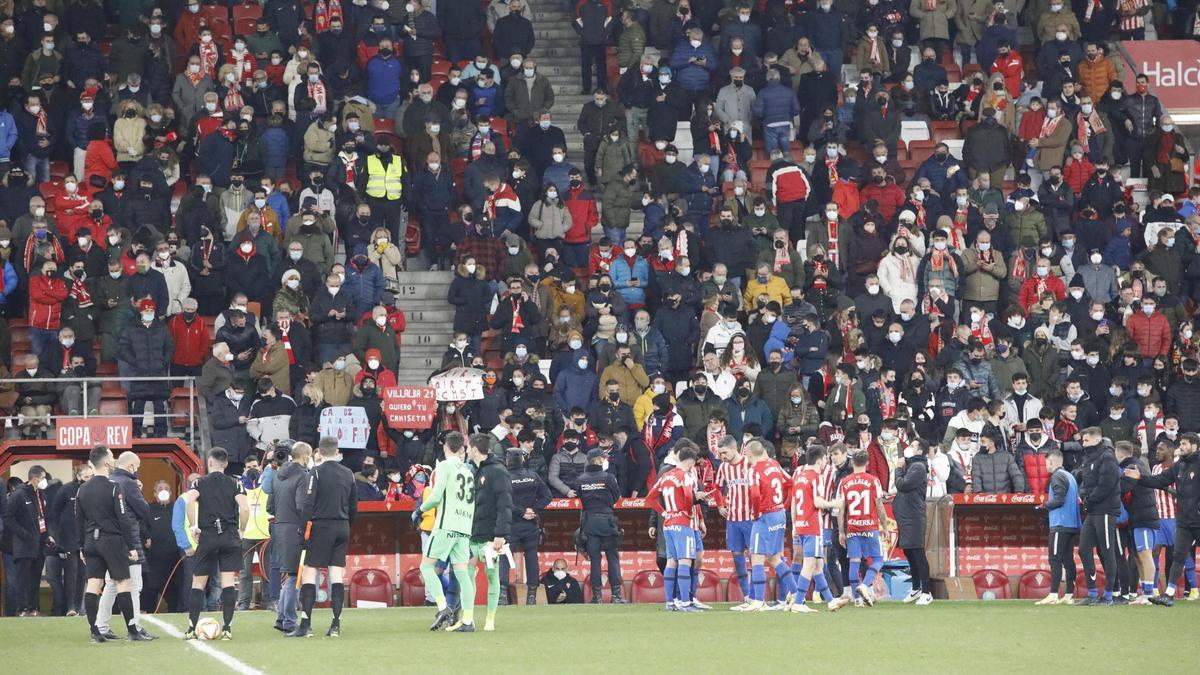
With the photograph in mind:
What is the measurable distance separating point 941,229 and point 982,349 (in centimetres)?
278

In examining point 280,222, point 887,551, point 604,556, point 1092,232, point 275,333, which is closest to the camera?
point 887,551

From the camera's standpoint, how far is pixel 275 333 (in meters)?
27.8

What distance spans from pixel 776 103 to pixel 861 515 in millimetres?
13056

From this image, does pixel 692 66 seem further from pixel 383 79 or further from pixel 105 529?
pixel 105 529

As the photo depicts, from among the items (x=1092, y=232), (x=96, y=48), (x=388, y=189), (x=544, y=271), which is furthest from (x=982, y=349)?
(x=96, y=48)

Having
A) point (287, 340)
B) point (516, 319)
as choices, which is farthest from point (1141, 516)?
point (287, 340)

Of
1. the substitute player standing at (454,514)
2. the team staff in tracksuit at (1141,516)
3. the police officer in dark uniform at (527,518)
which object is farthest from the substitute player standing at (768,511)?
the team staff in tracksuit at (1141,516)

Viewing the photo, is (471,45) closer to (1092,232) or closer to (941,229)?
(941,229)

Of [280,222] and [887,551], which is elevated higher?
[280,222]

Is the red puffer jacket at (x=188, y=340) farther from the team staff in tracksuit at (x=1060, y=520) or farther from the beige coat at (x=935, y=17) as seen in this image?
the beige coat at (x=935, y=17)

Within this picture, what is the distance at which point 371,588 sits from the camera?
958 inches

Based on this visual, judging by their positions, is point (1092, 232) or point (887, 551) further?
point (1092, 232)

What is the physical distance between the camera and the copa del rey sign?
3694 cm

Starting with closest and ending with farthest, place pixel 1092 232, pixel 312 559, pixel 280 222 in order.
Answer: pixel 312 559 < pixel 280 222 < pixel 1092 232
